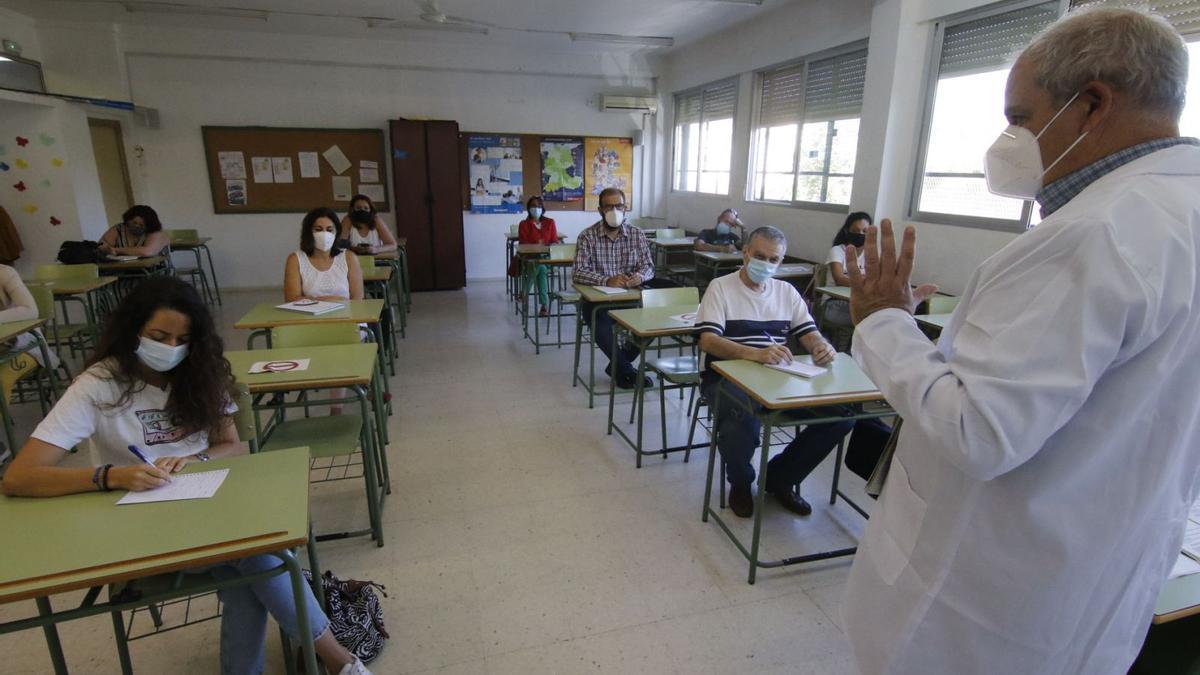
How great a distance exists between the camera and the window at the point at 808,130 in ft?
17.2

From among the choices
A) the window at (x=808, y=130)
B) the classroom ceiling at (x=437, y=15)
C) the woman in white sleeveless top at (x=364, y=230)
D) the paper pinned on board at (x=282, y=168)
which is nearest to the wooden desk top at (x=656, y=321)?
the window at (x=808, y=130)

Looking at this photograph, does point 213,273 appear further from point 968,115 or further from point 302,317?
point 968,115

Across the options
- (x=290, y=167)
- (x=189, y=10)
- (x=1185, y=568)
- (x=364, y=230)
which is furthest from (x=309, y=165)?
(x=1185, y=568)

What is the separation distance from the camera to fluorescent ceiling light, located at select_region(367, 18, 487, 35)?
6310 mm

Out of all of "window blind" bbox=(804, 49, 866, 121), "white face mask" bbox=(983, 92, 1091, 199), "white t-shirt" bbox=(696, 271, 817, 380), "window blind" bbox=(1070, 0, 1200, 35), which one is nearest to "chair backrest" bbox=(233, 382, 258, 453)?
"white t-shirt" bbox=(696, 271, 817, 380)

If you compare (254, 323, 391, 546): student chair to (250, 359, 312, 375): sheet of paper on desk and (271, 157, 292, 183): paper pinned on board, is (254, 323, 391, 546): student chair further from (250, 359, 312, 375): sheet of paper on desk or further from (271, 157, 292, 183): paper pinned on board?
(271, 157, 292, 183): paper pinned on board

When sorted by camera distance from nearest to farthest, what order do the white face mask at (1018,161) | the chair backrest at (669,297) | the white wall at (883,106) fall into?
the white face mask at (1018,161), the chair backrest at (669,297), the white wall at (883,106)

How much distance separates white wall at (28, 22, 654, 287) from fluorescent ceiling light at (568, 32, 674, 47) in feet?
2.68

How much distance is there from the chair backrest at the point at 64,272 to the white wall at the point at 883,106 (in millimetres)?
6102

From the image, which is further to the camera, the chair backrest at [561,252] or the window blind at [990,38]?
the chair backrest at [561,252]

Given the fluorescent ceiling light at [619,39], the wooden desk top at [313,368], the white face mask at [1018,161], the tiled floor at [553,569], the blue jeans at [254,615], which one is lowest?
the tiled floor at [553,569]

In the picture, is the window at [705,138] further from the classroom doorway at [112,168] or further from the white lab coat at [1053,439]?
the classroom doorway at [112,168]

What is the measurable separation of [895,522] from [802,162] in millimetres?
5510

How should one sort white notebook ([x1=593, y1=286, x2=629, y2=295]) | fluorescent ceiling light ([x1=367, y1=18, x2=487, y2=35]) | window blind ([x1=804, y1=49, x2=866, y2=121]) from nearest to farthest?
white notebook ([x1=593, y1=286, x2=629, y2=295]) < window blind ([x1=804, y1=49, x2=866, y2=121]) < fluorescent ceiling light ([x1=367, y1=18, x2=487, y2=35])
